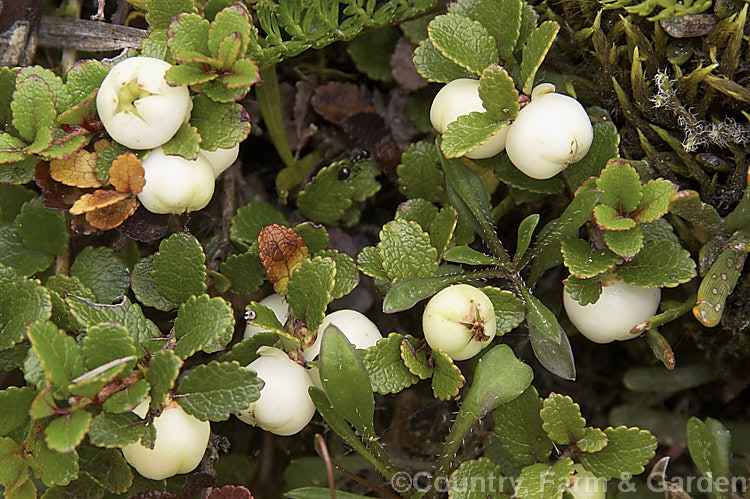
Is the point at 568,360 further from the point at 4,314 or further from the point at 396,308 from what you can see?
the point at 4,314

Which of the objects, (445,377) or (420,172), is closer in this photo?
(445,377)

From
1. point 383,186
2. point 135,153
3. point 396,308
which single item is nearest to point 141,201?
point 135,153

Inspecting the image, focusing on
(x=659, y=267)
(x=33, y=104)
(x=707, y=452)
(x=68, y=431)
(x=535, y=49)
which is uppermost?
(x=535, y=49)

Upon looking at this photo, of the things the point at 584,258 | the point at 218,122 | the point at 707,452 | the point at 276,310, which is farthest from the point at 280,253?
the point at 707,452

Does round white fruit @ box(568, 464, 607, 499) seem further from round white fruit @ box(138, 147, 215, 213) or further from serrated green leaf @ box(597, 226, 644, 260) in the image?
round white fruit @ box(138, 147, 215, 213)

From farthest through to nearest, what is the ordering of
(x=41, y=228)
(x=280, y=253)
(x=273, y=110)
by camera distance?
(x=273, y=110), (x=41, y=228), (x=280, y=253)

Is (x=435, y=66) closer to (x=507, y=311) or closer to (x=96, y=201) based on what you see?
(x=507, y=311)
